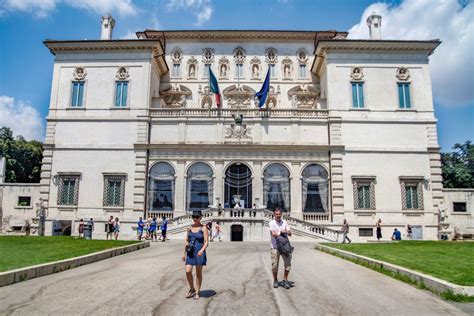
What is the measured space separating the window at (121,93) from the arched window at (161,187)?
6727 millimetres

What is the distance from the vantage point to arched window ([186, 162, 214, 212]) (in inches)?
1289

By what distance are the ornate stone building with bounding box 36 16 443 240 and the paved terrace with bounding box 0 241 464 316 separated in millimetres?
20005

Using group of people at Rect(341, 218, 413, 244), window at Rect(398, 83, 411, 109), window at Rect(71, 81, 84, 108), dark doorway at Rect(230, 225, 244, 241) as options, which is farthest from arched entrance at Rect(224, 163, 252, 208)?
window at Rect(71, 81, 84, 108)

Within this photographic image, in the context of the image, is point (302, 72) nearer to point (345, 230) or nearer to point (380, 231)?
point (380, 231)

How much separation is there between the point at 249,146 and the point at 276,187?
426 cm

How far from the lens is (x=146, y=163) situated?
33.1 m

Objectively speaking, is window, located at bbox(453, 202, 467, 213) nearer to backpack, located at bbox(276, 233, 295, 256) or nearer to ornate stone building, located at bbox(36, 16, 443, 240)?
ornate stone building, located at bbox(36, 16, 443, 240)

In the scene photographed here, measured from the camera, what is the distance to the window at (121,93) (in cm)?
3456

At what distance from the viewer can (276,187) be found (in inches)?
1294

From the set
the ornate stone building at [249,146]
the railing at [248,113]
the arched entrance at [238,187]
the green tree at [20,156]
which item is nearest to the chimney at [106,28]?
the ornate stone building at [249,146]

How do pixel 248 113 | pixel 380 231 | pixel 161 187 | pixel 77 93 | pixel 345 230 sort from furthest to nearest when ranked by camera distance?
1. pixel 77 93
2. pixel 248 113
3. pixel 161 187
4. pixel 380 231
5. pixel 345 230

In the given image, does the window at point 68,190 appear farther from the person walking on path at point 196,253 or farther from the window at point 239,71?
the person walking on path at point 196,253

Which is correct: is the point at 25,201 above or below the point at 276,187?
below

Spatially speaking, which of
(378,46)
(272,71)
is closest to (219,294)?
(378,46)
